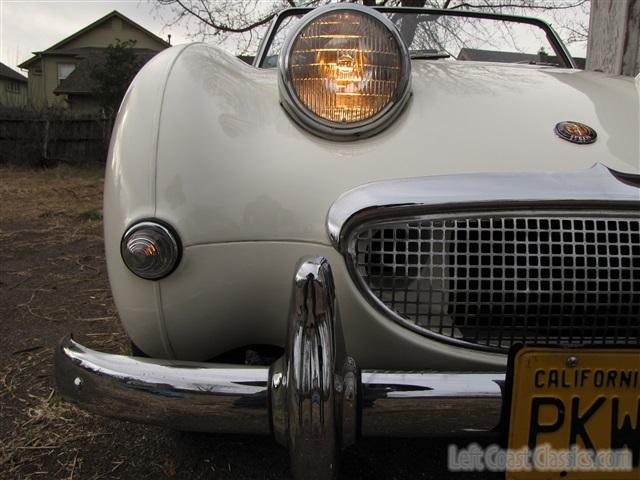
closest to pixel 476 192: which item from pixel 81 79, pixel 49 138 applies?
pixel 49 138

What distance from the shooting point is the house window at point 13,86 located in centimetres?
4153

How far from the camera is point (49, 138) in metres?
11.9

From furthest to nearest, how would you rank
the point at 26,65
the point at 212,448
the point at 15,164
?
the point at 26,65 → the point at 15,164 → the point at 212,448

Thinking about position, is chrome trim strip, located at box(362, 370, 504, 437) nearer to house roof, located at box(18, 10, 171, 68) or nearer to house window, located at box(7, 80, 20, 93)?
house roof, located at box(18, 10, 171, 68)

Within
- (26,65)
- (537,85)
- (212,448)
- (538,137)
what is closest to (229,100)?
(538,137)

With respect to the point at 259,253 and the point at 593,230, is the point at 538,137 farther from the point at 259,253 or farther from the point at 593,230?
the point at 259,253

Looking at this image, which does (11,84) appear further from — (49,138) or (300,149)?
(300,149)

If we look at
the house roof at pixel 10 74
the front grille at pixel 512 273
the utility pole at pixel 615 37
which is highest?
the house roof at pixel 10 74

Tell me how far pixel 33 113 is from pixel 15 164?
121 cm

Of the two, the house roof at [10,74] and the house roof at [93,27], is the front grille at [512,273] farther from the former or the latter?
the house roof at [10,74]

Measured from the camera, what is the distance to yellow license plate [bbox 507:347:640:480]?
1.01 meters

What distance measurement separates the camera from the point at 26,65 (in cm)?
3428

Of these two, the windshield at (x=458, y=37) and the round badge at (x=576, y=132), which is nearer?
the round badge at (x=576, y=132)

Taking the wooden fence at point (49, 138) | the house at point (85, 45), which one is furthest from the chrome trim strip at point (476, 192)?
the house at point (85, 45)
